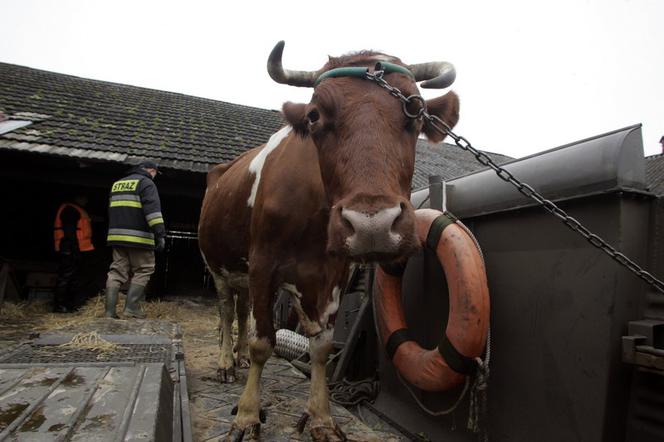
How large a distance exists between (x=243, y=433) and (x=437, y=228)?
171 centimetres

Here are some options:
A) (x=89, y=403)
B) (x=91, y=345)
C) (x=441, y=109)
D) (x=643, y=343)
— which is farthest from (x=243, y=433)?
(x=441, y=109)

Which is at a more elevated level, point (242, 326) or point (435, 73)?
point (435, 73)

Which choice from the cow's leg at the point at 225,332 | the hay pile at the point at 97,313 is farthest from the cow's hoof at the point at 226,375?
the hay pile at the point at 97,313

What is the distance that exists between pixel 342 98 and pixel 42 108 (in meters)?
9.68

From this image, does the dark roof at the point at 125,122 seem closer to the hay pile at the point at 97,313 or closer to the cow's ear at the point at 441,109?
the hay pile at the point at 97,313

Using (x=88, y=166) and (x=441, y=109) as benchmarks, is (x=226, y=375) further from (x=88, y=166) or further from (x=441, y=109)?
(x=88, y=166)

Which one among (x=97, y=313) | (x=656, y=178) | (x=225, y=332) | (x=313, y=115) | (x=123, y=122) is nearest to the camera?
(x=313, y=115)

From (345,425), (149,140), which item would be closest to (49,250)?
(149,140)

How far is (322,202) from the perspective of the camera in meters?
2.50

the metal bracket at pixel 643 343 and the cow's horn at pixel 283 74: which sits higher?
the cow's horn at pixel 283 74

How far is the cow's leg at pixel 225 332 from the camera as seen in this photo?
3764 mm

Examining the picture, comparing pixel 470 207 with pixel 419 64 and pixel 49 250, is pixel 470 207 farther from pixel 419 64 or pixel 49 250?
pixel 49 250

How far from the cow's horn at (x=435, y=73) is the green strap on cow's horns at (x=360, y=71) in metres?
0.24

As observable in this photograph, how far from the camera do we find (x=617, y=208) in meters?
1.86
